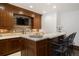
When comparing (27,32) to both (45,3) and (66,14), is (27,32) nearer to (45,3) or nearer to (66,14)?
(45,3)

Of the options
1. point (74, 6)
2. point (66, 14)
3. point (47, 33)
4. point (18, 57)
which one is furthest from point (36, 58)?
point (74, 6)

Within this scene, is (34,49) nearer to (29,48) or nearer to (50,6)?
(29,48)

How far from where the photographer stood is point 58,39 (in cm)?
178

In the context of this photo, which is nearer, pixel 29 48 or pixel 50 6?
pixel 50 6

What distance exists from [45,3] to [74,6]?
1.46 ft

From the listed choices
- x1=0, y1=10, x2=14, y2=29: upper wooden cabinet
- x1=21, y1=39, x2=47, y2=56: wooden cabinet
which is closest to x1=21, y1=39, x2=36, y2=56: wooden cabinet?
x1=21, y1=39, x2=47, y2=56: wooden cabinet

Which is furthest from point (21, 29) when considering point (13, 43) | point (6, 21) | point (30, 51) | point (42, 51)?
point (13, 43)

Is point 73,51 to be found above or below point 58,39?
below

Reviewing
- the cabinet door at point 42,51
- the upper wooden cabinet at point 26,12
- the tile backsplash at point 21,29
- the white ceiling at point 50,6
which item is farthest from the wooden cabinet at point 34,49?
the white ceiling at point 50,6

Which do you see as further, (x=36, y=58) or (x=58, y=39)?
(x=58, y=39)

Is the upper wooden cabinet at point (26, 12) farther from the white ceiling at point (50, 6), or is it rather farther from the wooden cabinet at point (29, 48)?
the wooden cabinet at point (29, 48)

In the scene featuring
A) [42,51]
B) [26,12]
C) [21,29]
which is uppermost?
[26,12]

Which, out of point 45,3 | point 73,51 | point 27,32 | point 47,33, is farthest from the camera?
point 27,32

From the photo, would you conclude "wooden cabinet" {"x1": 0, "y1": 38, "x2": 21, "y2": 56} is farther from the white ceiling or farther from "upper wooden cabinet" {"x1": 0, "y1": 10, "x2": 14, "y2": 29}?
the white ceiling
